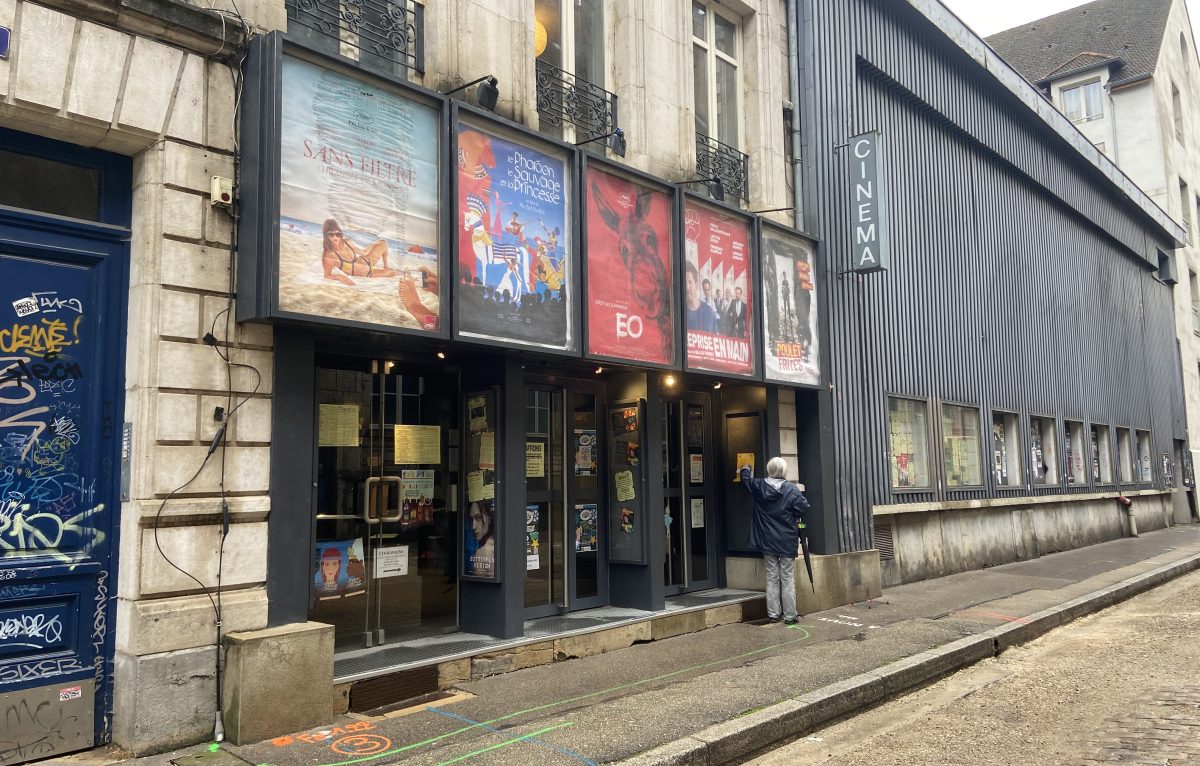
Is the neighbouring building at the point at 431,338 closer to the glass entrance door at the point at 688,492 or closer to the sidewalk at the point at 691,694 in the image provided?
the glass entrance door at the point at 688,492

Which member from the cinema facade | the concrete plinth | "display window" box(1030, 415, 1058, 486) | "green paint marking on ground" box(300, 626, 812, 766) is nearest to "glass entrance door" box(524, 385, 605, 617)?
the cinema facade

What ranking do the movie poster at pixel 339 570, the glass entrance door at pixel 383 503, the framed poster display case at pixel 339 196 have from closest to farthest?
the framed poster display case at pixel 339 196 < the movie poster at pixel 339 570 < the glass entrance door at pixel 383 503

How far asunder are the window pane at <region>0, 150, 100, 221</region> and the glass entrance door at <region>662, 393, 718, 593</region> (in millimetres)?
6622

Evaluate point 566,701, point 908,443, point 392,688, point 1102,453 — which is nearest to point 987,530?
point 908,443

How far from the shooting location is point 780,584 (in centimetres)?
992

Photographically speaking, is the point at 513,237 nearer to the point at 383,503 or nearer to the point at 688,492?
the point at 383,503

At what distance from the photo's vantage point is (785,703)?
6.30m

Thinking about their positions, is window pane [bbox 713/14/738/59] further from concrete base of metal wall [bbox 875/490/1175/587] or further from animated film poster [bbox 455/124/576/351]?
concrete base of metal wall [bbox 875/490/1175/587]

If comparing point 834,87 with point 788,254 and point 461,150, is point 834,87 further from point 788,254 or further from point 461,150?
point 461,150

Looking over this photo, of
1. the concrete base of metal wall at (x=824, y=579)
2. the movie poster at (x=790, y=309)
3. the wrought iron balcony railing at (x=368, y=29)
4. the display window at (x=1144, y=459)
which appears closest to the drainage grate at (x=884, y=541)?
the concrete base of metal wall at (x=824, y=579)

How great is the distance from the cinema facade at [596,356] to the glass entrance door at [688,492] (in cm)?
4

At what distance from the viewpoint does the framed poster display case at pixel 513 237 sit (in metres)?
7.18

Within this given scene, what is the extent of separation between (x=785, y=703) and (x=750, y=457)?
502 centimetres

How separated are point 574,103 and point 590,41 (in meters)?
0.93
